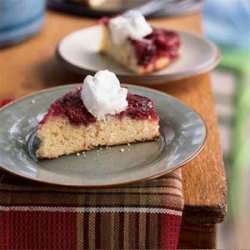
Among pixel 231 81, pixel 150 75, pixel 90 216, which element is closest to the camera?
pixel 90 216

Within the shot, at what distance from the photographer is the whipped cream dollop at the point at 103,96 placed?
87 cm

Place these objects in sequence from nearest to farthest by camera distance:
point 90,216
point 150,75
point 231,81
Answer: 1. point 90,216
2. point 150,75
3. point 231,81

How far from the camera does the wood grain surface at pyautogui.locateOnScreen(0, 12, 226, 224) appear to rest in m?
0.85

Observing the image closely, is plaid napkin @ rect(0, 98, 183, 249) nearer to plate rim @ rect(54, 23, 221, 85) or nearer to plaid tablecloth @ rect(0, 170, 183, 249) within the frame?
plaid tablecloth @ rect(0, 170, 183, 249)

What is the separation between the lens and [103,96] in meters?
0.87

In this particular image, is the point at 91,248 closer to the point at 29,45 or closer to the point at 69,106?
the point at 69,106

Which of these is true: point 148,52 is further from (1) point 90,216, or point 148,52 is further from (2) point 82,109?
(1) point 90,216

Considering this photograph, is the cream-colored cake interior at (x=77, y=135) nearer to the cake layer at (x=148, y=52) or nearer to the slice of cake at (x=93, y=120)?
the slice of cake at (x=93, y=120)

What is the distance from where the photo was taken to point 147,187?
2.69 ft

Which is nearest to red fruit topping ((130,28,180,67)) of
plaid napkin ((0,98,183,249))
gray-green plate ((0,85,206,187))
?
gray-green plate ((0,85,206,187))

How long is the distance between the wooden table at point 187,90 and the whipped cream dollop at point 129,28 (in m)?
0.10

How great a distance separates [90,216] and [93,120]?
0.45 feet

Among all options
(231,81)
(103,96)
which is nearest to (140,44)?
(103,96)

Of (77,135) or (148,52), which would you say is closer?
(77,135)
